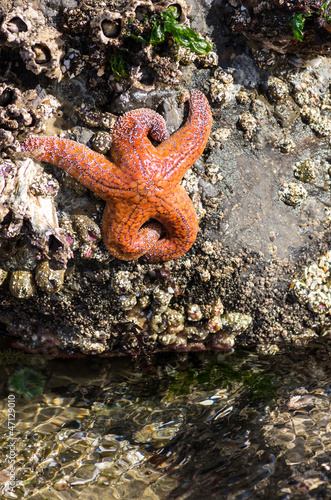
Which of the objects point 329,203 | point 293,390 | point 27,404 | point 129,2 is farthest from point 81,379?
point 129,2

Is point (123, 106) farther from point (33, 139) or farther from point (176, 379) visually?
point (176, 379)

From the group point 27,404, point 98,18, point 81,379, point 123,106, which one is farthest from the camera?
point 81,379

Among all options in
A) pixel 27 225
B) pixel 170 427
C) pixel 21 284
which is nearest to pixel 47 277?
pixel 21 284

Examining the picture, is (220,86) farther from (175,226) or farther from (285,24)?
(175,226)

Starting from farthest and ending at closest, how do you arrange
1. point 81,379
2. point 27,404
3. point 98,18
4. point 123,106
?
1. point 81,379
2. point 27,404
3. point 123,106
4. point 98,18

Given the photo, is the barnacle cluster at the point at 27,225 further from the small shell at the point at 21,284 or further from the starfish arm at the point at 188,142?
the starfish arm at the point at 188,142

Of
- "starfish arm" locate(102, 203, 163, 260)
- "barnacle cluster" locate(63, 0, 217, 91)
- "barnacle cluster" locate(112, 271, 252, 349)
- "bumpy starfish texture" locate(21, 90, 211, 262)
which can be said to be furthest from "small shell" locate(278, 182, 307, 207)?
"barnacle cluster" locate(63, 0, 217, 91)

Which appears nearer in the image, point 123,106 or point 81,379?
point 123,106

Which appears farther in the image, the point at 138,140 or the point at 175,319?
the point at 175,319
